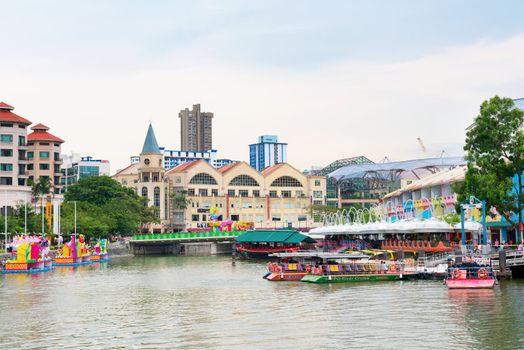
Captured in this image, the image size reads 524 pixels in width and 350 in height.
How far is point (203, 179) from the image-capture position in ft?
625

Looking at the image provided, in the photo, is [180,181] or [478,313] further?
[180,181]

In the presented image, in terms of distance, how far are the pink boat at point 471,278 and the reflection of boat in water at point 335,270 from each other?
9.90 metres

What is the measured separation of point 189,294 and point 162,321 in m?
15.9

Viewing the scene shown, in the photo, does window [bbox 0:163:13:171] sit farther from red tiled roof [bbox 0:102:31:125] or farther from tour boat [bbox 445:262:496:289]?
tour boat [bbox 445:262:496:289]

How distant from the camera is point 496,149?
74125mm

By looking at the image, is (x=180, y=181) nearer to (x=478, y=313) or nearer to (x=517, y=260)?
(x=517, y=260)

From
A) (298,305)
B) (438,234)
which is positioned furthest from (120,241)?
(298,305)

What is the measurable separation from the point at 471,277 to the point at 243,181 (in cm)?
13614

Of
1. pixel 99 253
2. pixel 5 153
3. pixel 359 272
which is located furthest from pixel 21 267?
pixel 5 153

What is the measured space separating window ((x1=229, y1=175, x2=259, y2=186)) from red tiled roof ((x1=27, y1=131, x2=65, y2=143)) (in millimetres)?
46456

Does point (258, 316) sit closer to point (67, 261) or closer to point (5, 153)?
point (67, 261)

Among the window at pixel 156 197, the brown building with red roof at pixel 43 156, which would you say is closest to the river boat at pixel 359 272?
the brown building with red roof at pixel 43 156

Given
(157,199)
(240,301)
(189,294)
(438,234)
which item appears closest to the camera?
(240,301)

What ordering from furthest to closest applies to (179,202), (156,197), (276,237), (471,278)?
1. (179,202)
2. (156,197)
3. (276,237)
4. (471,278)
